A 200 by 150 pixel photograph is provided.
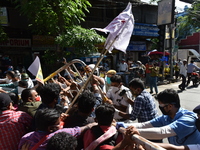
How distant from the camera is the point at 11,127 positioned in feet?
6.70

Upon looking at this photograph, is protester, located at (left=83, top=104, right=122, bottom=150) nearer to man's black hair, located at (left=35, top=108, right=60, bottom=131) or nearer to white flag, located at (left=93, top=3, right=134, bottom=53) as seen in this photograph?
man's black hair, located at (left=35, top=108, right=60, bottom=131)

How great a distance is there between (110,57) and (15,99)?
13.4m

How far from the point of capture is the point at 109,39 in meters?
2.94

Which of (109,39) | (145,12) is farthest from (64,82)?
(145,12)

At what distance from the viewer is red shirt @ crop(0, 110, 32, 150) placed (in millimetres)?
2029

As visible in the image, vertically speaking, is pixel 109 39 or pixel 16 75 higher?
pixel 109 39

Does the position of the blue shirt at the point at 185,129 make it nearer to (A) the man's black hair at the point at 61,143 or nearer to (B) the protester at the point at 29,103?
(A) the man's black hair at the point at 61,143

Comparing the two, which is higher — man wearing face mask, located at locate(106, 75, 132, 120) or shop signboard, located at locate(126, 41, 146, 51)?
shop signboard, located at locate(126, 41, 146, 51)

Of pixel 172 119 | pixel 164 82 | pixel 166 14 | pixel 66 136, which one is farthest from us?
pixel 164 82

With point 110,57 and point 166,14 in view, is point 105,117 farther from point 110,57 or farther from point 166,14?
point 110,57

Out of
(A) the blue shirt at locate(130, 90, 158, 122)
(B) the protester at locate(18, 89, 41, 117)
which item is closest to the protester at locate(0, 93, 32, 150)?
(B) the protester at locate(18, 89, 41, 117)

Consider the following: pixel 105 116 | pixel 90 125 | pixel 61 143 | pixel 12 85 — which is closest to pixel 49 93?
pixel 90 125

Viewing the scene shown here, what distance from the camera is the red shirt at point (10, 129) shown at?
2.03 m

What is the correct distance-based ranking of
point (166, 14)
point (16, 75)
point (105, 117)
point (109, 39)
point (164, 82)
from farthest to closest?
point (164, 82), point (166, 14), point (16, 75), point (109, 39), point (105, 117)
